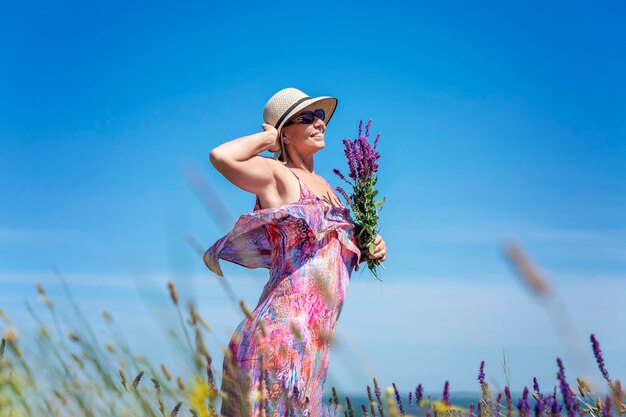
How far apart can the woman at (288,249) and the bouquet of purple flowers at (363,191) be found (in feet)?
0.24

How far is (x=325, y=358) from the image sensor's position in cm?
426

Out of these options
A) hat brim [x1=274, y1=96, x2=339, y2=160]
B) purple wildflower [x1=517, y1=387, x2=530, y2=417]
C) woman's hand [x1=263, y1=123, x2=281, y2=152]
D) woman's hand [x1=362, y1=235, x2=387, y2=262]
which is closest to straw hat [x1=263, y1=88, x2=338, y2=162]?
hat brim [x1=274, y1=96, x2=339, y2=160]

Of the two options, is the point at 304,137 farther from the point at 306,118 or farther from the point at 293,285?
the point at 293,285

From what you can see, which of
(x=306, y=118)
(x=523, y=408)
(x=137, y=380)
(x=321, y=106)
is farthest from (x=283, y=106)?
(x=523, y=408)

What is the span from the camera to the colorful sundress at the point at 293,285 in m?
3.99

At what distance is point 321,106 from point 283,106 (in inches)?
12.3

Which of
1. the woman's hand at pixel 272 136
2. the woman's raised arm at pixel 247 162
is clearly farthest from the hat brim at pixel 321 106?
the woman's raised arm at pixel 247 162

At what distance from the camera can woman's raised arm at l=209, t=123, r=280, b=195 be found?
14.3ft

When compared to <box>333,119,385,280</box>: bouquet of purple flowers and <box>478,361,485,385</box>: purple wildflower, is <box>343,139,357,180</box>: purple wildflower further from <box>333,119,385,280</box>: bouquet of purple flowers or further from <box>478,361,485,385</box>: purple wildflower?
<box>478,361,485,385</box>: purple wildflower

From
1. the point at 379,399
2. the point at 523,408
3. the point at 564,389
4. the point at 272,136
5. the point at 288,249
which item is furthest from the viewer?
the point at 272,136

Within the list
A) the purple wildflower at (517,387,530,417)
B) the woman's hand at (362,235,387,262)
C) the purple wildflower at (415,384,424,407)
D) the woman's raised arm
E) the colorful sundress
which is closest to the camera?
the purple wildflower at (517,387,530,417)

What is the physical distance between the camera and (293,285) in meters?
4.24

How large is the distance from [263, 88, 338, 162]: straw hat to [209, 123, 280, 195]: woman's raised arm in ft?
1.08

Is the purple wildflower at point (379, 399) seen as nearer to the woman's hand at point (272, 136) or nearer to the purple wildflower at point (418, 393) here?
the purple wildflower at point (418, 393)
